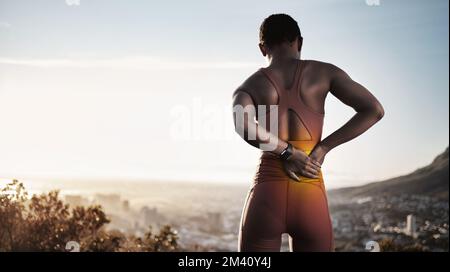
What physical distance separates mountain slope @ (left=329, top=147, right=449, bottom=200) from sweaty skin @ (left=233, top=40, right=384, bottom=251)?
9.45 meters

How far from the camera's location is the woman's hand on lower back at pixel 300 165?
120 inches

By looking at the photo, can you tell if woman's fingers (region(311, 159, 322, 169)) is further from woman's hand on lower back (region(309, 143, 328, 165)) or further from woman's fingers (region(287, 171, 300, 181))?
woman's fingers (region(287, 171, 300, 181))

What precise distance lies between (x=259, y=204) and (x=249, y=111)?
55 cm

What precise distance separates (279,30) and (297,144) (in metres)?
0.69

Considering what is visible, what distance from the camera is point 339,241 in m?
9.65

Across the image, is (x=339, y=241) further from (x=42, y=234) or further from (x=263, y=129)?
(x=263, y=129)

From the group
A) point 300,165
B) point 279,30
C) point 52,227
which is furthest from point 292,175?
point 52,227

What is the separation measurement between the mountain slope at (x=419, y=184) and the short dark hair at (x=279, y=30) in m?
9.59

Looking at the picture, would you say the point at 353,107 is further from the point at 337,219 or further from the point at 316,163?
the point at 337,219

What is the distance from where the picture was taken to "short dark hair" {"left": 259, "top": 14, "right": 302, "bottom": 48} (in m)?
3.19

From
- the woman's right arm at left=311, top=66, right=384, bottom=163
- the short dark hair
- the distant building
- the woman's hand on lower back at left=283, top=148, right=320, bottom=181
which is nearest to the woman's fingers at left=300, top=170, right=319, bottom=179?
the woman's hand on lower back at left=283, top=148, right=320, bottom=181

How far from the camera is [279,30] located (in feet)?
10.5

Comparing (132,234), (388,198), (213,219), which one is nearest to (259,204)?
Answer: (132,234)

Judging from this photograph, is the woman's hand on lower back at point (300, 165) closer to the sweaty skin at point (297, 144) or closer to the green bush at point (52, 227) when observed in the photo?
the sweaty skin at point (297, 144)
